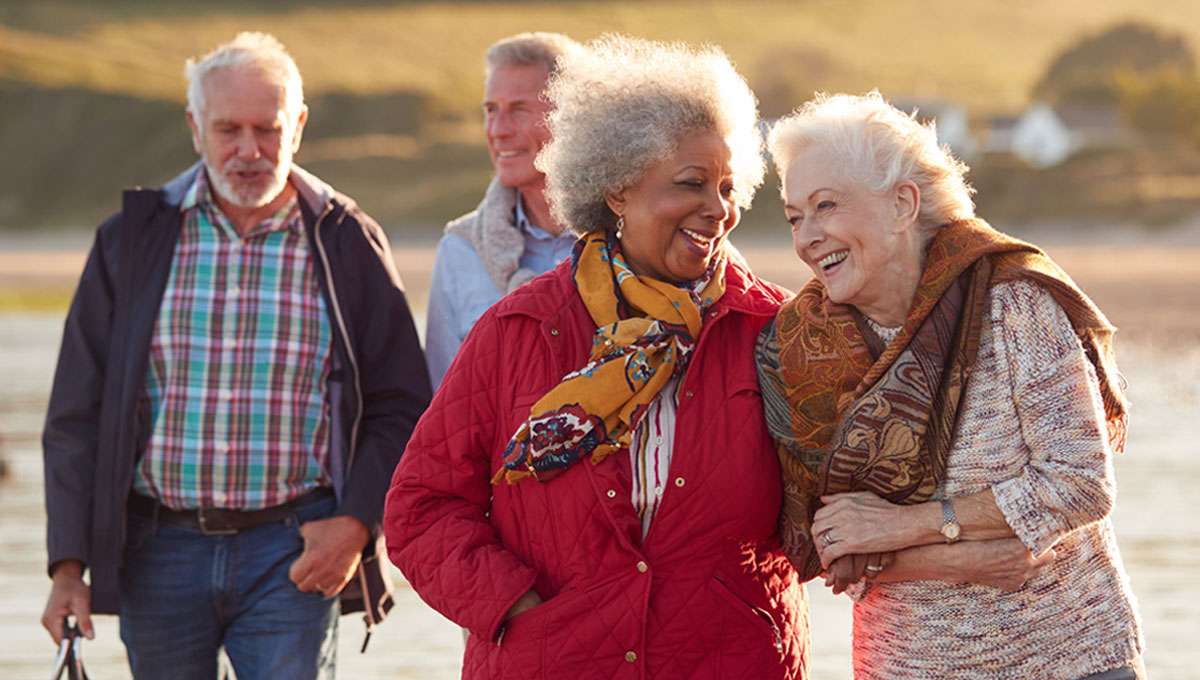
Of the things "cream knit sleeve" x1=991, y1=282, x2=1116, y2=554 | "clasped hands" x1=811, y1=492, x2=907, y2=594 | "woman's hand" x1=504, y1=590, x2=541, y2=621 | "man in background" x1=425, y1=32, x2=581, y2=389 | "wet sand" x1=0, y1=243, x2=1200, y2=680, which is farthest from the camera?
"wet sand" x1=0, y1=243, x2=1200, y2=680

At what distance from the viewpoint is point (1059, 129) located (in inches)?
2564

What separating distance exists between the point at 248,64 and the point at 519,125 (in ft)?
2.10

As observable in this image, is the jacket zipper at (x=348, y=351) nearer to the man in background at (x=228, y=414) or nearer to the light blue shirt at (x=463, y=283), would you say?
the man in background at (x=228, y=414)

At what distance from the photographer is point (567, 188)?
3314 mm

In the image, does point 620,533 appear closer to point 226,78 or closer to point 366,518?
point 366,518

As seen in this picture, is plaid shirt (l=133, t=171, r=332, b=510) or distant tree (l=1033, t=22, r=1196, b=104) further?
distant tree (l=1033, t=22, r=1196, b=104)

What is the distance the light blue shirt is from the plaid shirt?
0.32 m

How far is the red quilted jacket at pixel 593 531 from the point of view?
3.06 meters

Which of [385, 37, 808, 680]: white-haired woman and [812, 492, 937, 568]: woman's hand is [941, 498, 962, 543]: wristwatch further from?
[385, 37, 808, 680]: white-haired woman

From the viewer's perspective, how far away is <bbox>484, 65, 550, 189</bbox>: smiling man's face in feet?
13.9

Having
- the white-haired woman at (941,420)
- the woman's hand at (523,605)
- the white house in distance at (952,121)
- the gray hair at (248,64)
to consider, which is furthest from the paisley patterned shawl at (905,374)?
the white house in distance at (952,121)

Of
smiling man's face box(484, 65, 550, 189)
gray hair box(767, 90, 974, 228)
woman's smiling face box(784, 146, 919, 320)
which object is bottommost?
woman's smiling face box(784, 146, 919, 320)

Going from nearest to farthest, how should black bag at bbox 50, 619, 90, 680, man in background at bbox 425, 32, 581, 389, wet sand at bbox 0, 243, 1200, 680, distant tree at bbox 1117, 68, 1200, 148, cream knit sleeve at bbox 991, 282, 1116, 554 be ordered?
1. cream knit sleeve at bbox 991, 282, 1116, 554
2. black bag at bbox 50, 619, 90, 680
3. man in background at bbox 425, 32, 581, 389
4. wet sand at bbox 0, 243, 1200, 680
5. distant tree at bbox 1117, 68, 1200, 148

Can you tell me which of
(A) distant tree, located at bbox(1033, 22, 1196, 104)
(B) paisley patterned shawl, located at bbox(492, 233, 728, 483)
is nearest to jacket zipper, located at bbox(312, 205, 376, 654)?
(B) paisley patterned shawl, located at bbox(492, 233, 728, 483)
